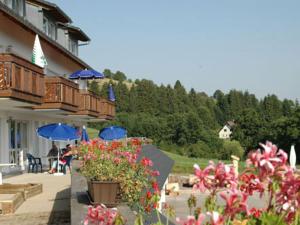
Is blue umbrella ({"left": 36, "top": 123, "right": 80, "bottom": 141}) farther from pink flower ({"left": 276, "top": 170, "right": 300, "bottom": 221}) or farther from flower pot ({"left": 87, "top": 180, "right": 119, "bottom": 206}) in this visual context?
pink flower ({"left": 276, "top": 170, "right": 300, "bottom": 221})

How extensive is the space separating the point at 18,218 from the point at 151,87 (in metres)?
114

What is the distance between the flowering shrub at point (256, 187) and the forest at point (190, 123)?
68115 millimetres

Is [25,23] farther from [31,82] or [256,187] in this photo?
[256,187]

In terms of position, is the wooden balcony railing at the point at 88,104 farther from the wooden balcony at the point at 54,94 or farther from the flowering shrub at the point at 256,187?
the flowering shrub at the point at 256,187

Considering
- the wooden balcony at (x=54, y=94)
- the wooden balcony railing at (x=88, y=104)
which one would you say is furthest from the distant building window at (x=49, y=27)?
the wooden balcony at (x=54, y=94)

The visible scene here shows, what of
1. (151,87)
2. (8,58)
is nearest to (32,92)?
(8,58)

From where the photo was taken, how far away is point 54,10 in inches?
1240

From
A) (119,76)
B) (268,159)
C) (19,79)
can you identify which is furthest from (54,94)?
(119,76)

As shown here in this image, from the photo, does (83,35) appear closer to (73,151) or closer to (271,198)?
(73,151)

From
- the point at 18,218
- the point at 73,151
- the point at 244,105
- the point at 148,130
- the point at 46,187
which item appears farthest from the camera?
the point at 244,105

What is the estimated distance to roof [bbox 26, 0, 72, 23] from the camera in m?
29.4

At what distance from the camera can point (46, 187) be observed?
17172 millimetres

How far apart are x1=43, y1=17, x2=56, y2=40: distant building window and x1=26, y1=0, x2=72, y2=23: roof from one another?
1.62ft

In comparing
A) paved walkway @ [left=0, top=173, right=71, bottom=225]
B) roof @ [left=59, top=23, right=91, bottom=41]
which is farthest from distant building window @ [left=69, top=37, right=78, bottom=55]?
paved walkway @ [left=0, top=173, right=71, bottom=225]
